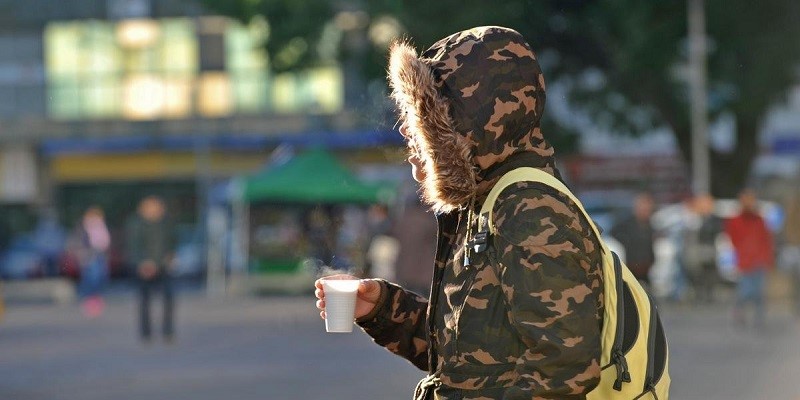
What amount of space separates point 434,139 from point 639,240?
50.8 feet

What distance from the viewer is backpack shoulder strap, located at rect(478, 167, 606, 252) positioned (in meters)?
3.02

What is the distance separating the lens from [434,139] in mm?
3152

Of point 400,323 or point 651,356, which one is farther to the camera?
point 400,323

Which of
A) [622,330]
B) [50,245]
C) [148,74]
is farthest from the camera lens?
[148,74]

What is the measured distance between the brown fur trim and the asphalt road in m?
8.15

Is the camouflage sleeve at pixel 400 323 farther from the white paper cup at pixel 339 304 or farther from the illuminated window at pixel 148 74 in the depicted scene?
the illuminated window at pixel 148 74

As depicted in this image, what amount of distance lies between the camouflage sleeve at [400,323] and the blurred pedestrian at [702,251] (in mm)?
20123

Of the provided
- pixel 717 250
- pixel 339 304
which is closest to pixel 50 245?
pixel 717 250

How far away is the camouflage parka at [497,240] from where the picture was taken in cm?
292

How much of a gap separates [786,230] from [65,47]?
112 ft

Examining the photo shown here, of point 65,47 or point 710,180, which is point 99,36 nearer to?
point 65,47

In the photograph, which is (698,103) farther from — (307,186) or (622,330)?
(622,330)

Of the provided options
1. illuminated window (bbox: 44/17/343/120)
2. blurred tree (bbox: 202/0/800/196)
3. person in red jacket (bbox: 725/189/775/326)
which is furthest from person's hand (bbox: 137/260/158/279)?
illuminated window (bbox: 44/17/343/120)

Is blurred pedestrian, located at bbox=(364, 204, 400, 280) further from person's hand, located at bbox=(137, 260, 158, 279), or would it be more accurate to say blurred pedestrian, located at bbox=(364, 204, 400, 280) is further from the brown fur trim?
the brown fur trim
